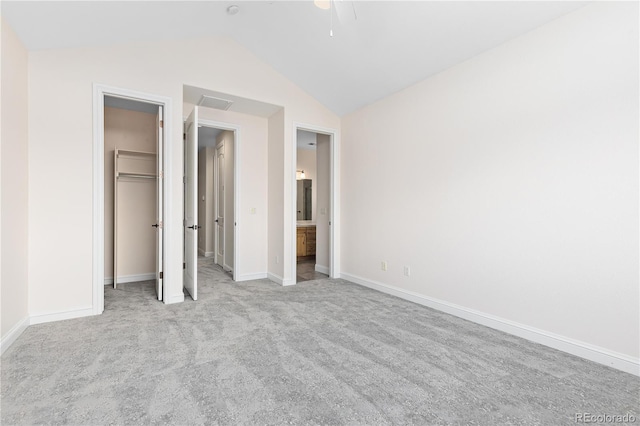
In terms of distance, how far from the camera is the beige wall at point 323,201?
538 cm

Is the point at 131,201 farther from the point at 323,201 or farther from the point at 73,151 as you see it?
the point at 323,201

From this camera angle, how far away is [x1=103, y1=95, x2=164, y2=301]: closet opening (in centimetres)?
452

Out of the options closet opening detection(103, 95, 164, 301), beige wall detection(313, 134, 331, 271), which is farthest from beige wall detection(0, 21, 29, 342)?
beige wall detection(313, 134, 331, 271)

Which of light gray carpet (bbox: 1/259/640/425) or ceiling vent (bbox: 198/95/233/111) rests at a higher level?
ceiling vent (bbox: 198/95/233/111)

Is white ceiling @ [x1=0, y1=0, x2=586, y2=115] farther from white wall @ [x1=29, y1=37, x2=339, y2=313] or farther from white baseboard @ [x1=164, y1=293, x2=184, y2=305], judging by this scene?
white baseboard @ [x1=164, y1=293, x2=184, y2=305]

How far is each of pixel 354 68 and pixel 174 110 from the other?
2204 millimetres

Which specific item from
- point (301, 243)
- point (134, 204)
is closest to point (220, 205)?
point (134, 204)

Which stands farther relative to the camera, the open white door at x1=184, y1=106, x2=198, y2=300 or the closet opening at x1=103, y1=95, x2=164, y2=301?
the closet opening at x1=103, y1=95, x2=164, y2=301

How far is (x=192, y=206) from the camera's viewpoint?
12.8 feet

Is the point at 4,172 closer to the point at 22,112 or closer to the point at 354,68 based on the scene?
the point at 22,112

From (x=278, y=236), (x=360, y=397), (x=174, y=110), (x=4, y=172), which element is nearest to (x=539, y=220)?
(x=360, y=397)

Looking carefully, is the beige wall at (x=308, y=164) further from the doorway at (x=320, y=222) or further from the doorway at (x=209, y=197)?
the doorway at (x=209, y=197)

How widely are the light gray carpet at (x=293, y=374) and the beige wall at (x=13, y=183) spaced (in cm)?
35

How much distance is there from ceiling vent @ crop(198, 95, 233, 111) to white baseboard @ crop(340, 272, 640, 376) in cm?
342
